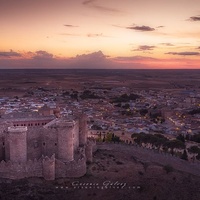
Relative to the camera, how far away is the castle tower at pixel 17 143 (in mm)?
34781

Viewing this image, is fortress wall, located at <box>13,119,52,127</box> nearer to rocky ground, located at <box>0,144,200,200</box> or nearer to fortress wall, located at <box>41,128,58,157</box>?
fortress wall, located at <box>41,128,58,157</box>

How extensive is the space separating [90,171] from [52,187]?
6.10 m

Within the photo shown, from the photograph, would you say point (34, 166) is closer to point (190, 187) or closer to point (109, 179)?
point (109, 179)

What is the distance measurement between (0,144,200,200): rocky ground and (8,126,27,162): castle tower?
2.38 meters

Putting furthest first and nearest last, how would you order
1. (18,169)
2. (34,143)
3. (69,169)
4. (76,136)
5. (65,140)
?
(76,136), (34,143), (65,140), (69,169), (18,169)

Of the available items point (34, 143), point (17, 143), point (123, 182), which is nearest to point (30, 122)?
point (34, 143)

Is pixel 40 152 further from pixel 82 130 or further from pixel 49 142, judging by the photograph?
pixel 82 130

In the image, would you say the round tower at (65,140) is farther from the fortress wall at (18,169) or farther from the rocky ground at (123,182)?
the fortress wall at (18,169)

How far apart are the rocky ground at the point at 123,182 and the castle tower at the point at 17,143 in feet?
7.80

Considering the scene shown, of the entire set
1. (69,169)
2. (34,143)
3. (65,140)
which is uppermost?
(65,140)

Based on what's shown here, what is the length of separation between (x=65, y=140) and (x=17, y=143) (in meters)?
4.99

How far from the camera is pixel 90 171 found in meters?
38.8

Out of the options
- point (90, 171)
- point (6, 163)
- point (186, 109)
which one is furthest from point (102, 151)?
point (186, 109)

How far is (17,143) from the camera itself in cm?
3488
